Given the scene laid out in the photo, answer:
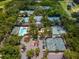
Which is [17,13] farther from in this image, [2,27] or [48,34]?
[48,34]

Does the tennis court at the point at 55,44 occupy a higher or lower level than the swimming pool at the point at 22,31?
higher

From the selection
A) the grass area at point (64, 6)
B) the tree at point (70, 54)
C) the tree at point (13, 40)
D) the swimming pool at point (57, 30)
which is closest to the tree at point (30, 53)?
the tree at point (13, 40)

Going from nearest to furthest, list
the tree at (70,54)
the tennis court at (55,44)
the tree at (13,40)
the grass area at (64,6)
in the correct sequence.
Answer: the tree at (70,54), the tennis court at (55,44), the tree at (13,40), the grass area at (64,6)

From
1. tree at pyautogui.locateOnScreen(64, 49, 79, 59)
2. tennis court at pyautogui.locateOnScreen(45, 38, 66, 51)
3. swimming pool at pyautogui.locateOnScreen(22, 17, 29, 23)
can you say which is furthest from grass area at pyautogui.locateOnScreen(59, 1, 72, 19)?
tree at pyautogui.locateOnScreen(64, 49, 79, 59)

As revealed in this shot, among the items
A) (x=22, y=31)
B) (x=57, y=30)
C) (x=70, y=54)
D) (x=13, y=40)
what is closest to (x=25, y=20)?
(x=22, y=31)

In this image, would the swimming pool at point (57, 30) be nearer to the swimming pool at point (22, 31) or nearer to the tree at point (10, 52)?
the swimming pool at point (22, 31)

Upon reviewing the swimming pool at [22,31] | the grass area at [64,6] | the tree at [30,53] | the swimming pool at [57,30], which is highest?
the tree at [30,53]

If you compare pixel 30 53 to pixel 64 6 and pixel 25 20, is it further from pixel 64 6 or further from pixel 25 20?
pixel 64 6

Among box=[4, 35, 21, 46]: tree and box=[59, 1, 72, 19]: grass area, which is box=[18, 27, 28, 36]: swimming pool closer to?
box=[4, 35, 21, 46]: tree

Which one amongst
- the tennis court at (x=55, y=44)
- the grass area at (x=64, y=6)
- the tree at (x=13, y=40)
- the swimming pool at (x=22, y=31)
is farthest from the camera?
the grass area at (x=64, y=6)
